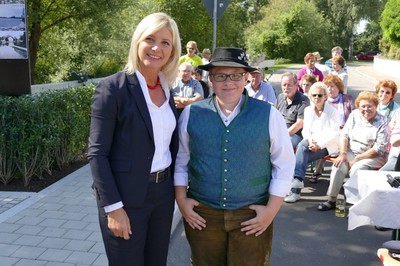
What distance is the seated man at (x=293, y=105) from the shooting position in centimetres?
665

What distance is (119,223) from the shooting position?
2.28 m

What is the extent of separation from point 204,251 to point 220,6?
4806 millimetres

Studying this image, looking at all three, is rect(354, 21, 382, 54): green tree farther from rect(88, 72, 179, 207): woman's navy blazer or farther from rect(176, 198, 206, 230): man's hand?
rect(88, 72, 179, 207): woman's navy blazer

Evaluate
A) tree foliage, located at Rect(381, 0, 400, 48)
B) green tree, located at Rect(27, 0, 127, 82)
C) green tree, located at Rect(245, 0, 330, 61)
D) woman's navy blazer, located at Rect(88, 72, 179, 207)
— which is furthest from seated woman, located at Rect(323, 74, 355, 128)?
green tree, located at Rect(245, 0, 330, 61)

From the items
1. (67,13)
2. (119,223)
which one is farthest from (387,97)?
(67,13)

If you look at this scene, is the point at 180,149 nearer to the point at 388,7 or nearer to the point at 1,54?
the point at 1,54

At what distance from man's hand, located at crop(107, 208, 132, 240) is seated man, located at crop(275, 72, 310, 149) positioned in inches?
186

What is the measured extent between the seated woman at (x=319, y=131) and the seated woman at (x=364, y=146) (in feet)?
1.55

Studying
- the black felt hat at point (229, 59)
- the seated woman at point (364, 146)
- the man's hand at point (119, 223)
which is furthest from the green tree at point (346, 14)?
the man's hand at point (119, 223)

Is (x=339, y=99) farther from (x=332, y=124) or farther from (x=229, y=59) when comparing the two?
(x=229, y=59)

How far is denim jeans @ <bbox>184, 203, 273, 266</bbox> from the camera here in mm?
2482

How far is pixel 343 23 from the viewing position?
65.2 meters

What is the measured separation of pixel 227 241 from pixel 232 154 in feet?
1.87

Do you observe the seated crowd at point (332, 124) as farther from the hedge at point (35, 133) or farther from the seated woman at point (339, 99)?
the hedge at point (35, 133)
